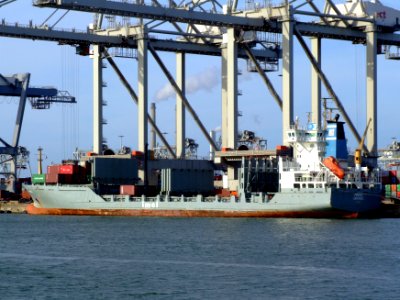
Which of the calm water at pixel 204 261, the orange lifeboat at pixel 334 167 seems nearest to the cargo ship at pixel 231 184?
the orange lifeboat at pixel 334 167

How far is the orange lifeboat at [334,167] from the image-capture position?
216ft

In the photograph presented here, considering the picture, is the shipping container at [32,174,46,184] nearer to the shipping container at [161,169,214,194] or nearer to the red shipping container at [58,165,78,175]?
the red shipping container at [58,165,78,175]

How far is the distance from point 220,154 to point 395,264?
3866cm

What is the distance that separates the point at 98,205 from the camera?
77.4 meters

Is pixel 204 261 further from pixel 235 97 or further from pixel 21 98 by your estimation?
pixel 21 98

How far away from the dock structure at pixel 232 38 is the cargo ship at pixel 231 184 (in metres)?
2.59

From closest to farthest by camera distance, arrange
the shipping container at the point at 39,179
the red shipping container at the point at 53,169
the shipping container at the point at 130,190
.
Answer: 1. the shipping container at the point at 130,190
2. the red shipping container at the point at 53,169
3. the shipping container at the point at 39,179

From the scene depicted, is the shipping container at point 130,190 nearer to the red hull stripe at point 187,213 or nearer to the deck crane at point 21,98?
the red hull stripe at point 187,213

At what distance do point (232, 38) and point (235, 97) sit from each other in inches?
170

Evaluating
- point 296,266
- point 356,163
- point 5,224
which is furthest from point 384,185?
point 296,266

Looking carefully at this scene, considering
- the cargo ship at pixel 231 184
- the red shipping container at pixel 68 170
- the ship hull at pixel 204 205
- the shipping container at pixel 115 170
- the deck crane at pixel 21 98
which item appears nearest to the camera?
the ship hull at pixel 204 205

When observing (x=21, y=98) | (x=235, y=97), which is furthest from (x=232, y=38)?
(x=21, y=98)

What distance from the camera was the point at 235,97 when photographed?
3054 inches

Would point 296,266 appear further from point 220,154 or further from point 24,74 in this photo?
point 24,74
